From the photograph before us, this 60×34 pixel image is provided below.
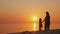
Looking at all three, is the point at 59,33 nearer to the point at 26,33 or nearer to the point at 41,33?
the point at 41,33

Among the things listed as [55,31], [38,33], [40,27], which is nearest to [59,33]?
[55,31]

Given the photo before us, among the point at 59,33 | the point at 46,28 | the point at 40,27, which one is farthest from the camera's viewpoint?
the point at 40,27

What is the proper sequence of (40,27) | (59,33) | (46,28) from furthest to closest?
(40,27) → (46,28) → (59,33)

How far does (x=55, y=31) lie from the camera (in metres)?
15.8

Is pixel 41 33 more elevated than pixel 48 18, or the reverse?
pixel 48 18

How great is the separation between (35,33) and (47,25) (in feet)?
4.52

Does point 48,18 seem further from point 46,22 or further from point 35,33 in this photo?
point 35,33

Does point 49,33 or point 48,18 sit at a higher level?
point 48,18

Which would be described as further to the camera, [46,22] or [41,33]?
[46,22]

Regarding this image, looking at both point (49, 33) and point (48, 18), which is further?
point (48, 18)

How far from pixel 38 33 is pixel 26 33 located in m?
0.84

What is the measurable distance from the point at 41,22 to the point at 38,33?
7.69ft

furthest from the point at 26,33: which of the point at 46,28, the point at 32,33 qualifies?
the point at 46,28

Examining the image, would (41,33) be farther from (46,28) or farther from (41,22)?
(41,22)
